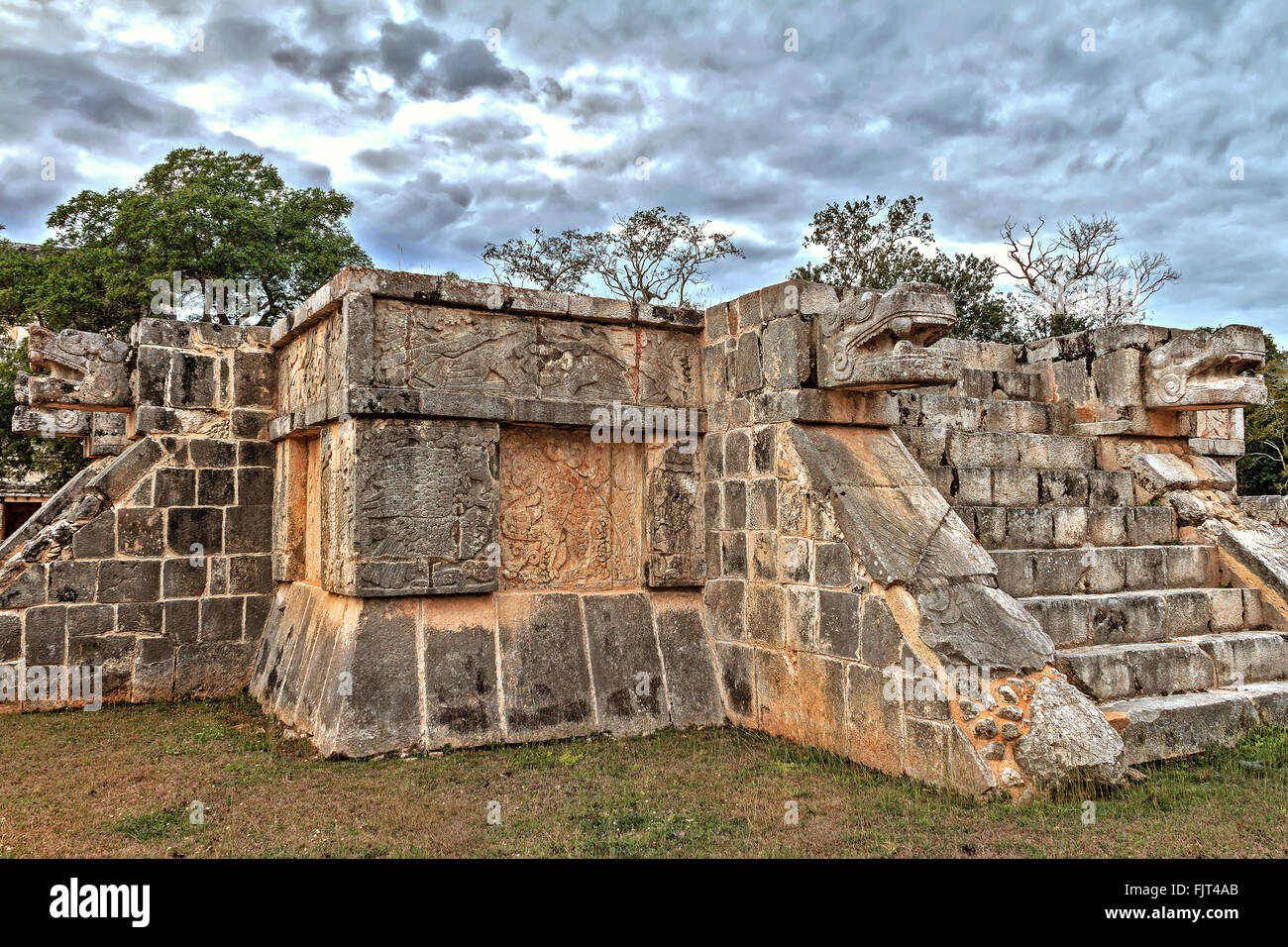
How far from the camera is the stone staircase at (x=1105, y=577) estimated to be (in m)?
5.00

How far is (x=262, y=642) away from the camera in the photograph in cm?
682

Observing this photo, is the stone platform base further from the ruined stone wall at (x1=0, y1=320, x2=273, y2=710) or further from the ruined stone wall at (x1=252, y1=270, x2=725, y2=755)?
the ruined stone wall at (x1=0, y1=320, x2=273, y2=710)

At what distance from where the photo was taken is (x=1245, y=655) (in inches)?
219

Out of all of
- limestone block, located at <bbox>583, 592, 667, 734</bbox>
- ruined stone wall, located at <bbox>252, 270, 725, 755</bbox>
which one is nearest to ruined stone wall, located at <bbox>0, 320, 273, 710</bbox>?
ruined stone wall, located at <bbox>252, 270, 725, 755</bbox>

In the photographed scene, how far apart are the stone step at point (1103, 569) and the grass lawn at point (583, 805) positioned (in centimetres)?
116

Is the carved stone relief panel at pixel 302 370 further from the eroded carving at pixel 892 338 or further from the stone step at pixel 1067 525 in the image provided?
the stone step at pixel 1067 525

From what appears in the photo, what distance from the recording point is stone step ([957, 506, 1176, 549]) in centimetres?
564

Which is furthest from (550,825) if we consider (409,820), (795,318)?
(795,318)

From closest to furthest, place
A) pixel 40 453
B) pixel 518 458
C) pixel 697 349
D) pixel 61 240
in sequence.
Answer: pixel 518 458, pixel 697 349, pixel 40 453, pixel 61 240

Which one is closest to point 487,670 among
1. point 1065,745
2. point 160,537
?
point 160,537

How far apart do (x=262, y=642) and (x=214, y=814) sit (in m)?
2.89

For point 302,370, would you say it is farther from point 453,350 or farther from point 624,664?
point 624,664

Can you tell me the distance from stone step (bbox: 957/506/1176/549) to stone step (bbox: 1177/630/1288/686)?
80cm

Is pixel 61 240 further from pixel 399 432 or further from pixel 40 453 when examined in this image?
pixel 399 432
